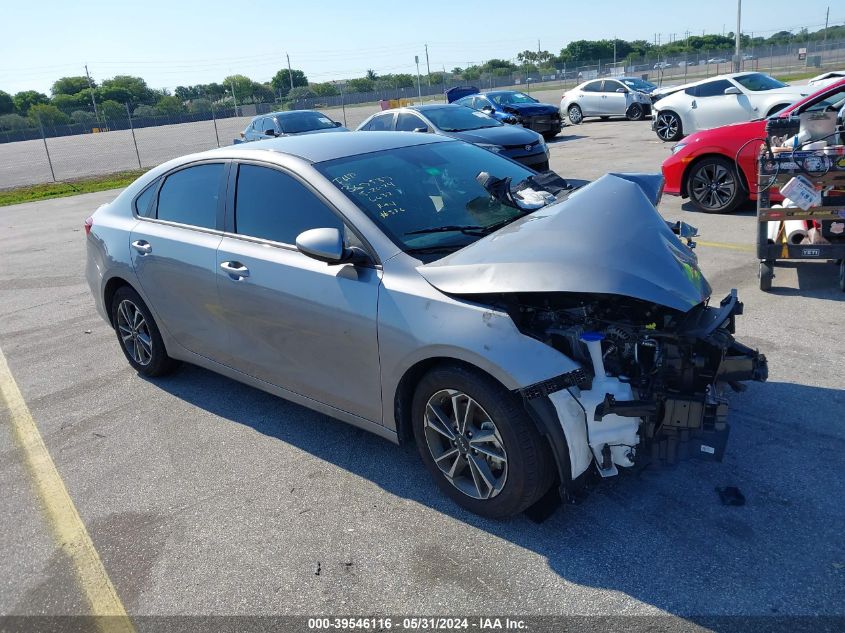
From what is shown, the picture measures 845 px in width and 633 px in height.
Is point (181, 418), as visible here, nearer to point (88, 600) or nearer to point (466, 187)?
point (88, 600)

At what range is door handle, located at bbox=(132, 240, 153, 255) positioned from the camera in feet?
15.5

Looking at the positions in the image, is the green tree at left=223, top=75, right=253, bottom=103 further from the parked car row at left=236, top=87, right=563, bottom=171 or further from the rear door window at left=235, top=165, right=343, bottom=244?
the rear door window at left=235, top=165, right=343, bottom=244

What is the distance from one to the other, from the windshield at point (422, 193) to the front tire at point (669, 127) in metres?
14.3

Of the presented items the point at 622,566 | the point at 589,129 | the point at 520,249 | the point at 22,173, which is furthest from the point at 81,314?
the point at 22,173

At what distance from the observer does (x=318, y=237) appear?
339cm

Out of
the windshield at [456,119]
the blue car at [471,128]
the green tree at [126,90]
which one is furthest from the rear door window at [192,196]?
the green tree at [126,90]

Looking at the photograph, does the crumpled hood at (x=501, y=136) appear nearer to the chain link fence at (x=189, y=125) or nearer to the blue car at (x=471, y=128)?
the blue car at (x=471, y=128)

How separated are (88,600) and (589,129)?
2283cm

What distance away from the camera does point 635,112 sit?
→ 2472 centimetres

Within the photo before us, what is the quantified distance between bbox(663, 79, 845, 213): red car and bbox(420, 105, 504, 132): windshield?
5740 mm

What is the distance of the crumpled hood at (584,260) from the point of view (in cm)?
293

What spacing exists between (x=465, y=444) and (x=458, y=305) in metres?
0.66

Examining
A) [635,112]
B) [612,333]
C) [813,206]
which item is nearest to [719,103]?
[635,112]

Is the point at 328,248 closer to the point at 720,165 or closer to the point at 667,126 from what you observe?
the point at 720,165
